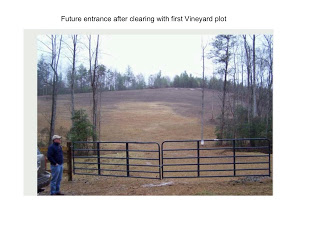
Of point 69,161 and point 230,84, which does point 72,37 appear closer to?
point 69,161

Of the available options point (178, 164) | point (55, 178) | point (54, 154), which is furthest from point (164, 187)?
point (54, 154)

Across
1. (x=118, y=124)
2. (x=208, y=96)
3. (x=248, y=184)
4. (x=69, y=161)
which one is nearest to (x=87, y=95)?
(x=118, y=124)

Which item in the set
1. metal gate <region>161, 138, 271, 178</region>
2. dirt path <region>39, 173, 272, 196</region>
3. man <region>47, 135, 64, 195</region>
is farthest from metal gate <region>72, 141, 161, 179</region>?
man <region>47, 135, 64, 195</region>

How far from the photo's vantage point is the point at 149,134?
81.7ft

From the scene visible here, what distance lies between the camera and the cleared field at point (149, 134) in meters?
6.25

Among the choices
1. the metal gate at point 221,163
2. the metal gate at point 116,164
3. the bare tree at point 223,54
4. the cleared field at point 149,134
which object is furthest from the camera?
the bare tree at point 223,54

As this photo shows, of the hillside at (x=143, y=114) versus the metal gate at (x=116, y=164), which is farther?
the hillside at (x=143, y=114)

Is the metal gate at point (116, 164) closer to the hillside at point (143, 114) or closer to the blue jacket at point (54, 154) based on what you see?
the blue jacket at point (54, 154)

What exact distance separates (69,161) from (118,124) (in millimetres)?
21301

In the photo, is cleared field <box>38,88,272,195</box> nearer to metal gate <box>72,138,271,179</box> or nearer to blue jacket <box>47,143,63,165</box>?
metal gate <box>72,138,271,179</box>

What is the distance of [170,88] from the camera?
54.2 m

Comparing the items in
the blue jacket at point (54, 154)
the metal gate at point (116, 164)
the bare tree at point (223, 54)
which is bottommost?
the metal gate at point (116, 164)

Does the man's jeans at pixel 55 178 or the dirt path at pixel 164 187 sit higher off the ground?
the man's jeans at pixel 55 178

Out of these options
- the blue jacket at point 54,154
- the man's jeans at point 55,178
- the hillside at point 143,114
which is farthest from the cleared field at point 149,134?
the blue jacket at point 54,154
